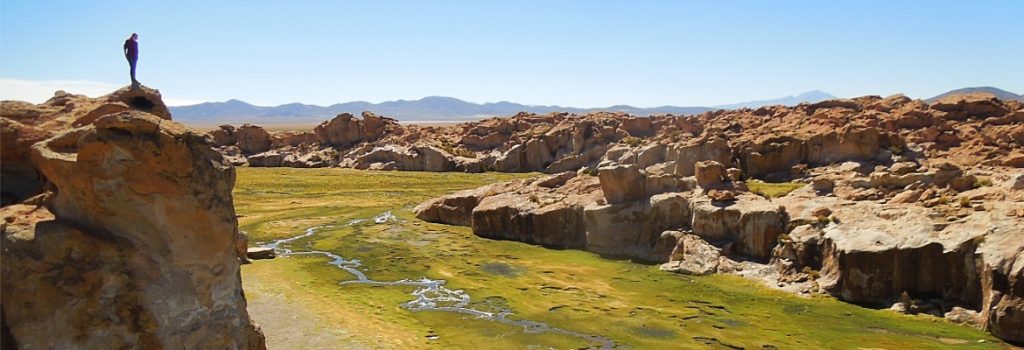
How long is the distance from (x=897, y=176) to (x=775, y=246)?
7.33 m

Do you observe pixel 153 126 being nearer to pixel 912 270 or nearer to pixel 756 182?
pixel 912 270

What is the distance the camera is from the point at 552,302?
92.4 ft

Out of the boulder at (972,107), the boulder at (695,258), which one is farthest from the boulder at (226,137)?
the boulder at (972,107)

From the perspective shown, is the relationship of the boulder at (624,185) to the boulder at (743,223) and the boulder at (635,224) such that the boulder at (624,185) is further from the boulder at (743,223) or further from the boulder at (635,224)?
the boulder at (743,223)

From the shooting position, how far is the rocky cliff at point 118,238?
11523mm

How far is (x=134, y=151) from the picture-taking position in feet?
43.2

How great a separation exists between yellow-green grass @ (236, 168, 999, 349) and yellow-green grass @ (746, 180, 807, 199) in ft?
27.2

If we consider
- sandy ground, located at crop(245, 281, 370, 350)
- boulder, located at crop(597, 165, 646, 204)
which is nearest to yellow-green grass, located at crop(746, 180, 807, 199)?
boulder, located at crop(597, 165, 646, 204)

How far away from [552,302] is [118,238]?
18.2 m

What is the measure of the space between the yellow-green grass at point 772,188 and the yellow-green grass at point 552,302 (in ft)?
27.2

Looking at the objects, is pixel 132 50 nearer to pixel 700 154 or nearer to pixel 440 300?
pixel 440 300

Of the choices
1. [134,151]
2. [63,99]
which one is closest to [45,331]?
[134,151]

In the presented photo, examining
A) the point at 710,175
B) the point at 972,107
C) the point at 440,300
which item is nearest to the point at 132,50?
the point at 440,300

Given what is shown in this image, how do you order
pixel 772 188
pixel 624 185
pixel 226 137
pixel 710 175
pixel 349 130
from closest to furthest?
pixel 710 175
pixel 624 185
pixel 772 188
pixel 349 130
pixel 226 137
